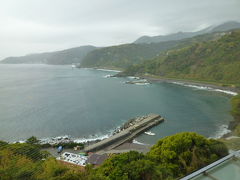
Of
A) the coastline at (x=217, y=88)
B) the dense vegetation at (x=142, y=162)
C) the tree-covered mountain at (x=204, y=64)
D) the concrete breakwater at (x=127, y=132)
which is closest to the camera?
the dense vegetation at (x=142, y=162)

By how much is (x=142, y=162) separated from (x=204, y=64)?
92857 millimetres

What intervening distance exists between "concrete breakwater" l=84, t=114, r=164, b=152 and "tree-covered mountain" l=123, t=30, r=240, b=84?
2006 inches

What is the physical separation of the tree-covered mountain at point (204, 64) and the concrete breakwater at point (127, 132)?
5096 centimetres

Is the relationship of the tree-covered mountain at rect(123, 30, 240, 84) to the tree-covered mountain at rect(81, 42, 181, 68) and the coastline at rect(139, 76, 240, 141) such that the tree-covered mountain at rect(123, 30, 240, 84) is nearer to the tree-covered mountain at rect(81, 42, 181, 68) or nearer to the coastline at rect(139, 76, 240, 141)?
the coastline at rect(139, 76, 240, 141)

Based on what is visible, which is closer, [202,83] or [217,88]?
[217,88]

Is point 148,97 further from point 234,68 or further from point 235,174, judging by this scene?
point 235,174

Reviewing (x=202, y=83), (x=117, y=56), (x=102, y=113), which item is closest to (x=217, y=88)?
(x=202, y=83)

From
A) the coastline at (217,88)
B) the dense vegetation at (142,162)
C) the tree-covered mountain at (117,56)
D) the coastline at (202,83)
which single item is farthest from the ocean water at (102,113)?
the tree-covered mountain at (117,56)

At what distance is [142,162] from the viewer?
11039 mm

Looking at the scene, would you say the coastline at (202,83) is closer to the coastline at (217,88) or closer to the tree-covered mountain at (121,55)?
the coastline at (217,88)

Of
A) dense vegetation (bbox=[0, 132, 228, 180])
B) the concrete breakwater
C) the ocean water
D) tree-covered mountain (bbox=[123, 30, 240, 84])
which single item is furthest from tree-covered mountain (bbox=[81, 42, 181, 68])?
dense vegetation (bbox=[0, 132, 228, 180])

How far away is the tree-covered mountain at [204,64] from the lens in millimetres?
78287

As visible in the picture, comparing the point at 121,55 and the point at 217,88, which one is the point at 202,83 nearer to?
the point at 217,88

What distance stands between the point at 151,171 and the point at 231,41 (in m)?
109
